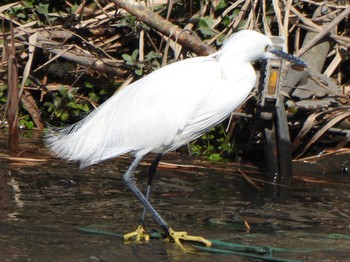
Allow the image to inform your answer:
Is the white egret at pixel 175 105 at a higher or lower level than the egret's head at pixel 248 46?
lower

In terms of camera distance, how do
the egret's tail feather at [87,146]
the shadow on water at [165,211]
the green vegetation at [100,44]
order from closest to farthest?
the shadow on water at [165,211] → the egret's tail feather at [87,146] → the green vegetation at [100,44]

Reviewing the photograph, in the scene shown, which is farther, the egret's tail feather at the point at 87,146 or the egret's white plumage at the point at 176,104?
the egret's tail feather at the point at 87,146

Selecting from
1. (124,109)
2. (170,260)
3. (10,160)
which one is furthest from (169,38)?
(170,260)

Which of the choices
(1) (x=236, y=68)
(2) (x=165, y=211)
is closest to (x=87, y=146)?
(2) (x=165, y=211)

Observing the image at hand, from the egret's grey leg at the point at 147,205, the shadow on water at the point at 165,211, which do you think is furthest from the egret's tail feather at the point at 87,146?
the shadow on water at the point at 165,211

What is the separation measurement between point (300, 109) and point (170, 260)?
2.82 m

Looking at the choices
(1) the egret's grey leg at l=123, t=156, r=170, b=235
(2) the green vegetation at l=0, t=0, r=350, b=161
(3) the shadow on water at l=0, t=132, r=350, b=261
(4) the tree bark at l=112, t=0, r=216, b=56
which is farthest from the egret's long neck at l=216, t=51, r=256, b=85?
(2) the green vegetation at l=0, t=0, r=350, b=161

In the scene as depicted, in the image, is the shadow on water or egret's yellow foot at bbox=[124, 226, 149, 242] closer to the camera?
the shadow on water

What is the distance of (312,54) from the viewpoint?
7.08 meters

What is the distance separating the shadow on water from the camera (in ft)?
13.9

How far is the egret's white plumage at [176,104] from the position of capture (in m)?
4.54

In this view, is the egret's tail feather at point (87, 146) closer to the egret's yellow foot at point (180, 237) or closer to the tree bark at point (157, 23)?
the egret's yellow foot at point (180, 237)

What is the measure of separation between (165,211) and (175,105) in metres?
0.93

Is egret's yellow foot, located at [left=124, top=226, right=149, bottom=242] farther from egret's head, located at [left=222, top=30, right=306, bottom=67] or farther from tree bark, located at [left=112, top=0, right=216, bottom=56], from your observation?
tree bark, located at [left=112, top=0, right=216, bottom=56]
